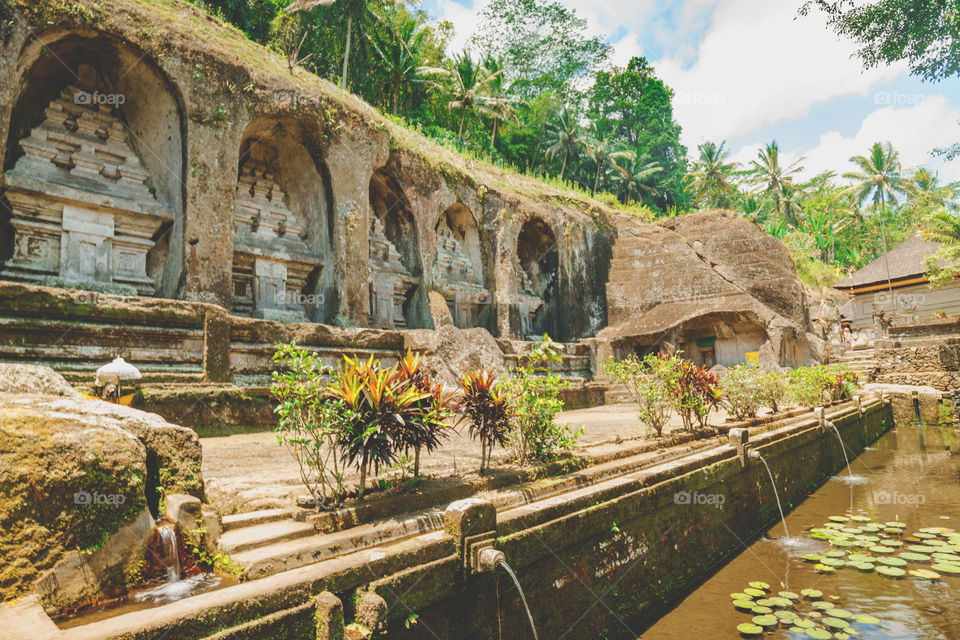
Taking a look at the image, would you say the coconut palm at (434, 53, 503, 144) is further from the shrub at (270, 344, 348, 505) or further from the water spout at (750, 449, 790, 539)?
the shrub at (270, 344, 348, 505)

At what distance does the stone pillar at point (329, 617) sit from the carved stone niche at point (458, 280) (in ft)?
47.8

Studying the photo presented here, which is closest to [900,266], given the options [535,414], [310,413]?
[535,414]

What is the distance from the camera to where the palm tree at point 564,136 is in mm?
34031

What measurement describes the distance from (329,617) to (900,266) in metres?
37.0

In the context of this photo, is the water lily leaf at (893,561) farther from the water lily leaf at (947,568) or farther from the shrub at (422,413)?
the shrub at (422,413)

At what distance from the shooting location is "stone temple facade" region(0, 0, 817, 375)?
979 centimetres

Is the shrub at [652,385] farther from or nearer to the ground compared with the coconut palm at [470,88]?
nearer to the ground

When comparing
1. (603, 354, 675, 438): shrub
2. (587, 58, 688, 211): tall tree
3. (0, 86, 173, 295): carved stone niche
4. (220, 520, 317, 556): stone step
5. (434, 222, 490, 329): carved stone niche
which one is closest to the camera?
(220, 520, 317, 556): stone step

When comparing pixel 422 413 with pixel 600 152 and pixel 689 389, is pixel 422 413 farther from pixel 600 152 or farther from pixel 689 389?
pixel 600 152

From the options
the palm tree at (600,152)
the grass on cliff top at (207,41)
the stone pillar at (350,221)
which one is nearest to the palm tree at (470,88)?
the palm tree at (600,152)

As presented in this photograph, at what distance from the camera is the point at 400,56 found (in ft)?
84.1

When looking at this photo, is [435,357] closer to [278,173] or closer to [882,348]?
[278,173]

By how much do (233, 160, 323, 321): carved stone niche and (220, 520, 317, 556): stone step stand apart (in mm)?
9995

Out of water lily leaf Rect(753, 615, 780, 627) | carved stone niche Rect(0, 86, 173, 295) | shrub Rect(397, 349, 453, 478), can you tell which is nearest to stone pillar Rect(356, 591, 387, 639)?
shrub Rect(397, 349, 453, 478)
